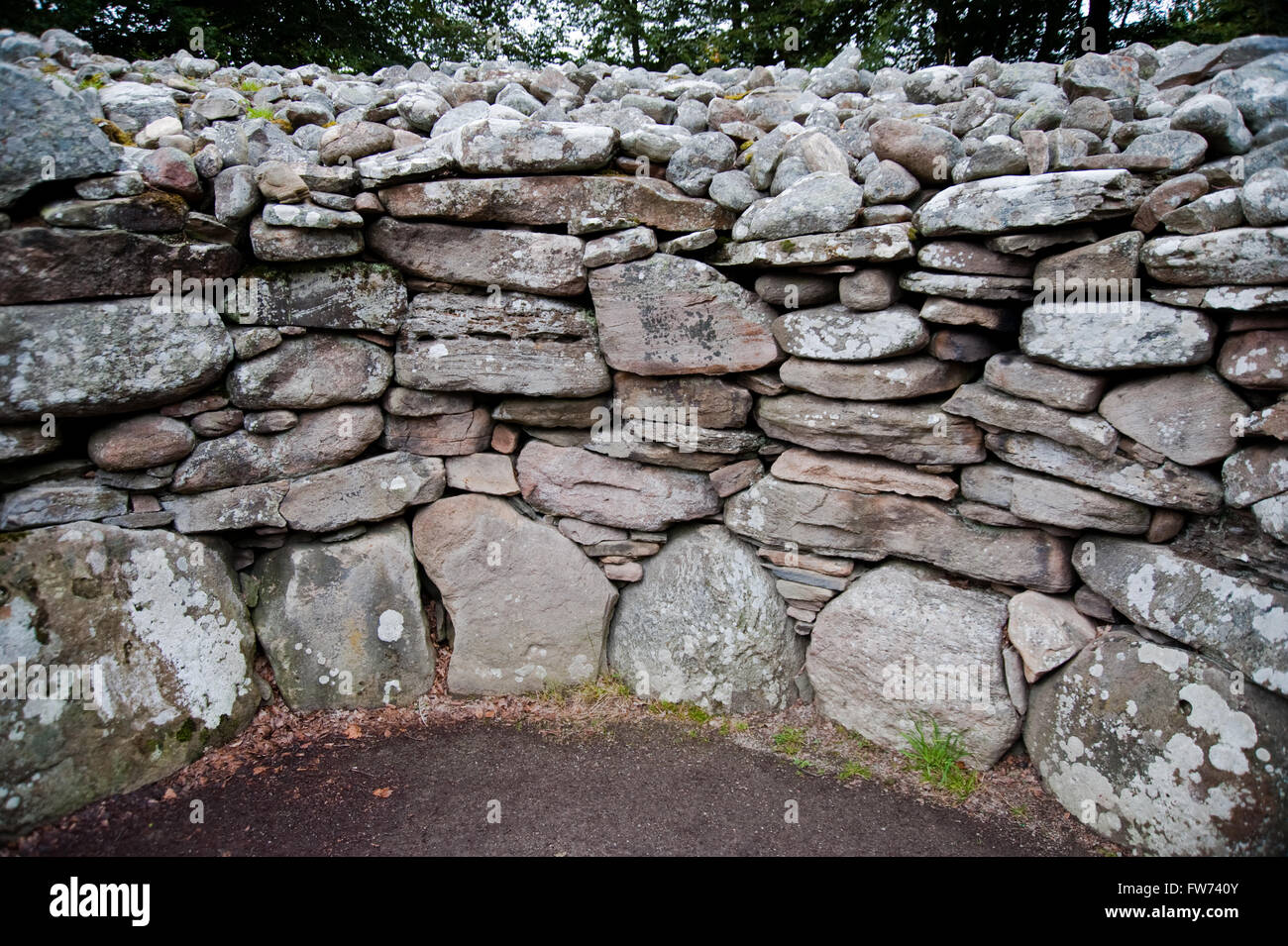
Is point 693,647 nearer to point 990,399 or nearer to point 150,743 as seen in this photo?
point 990,399

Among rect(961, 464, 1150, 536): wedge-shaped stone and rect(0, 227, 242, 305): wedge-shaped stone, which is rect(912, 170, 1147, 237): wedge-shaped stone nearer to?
rect(961, 464, 1150, 536): wedge-shaped stone

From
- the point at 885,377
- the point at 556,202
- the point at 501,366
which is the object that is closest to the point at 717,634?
the point at 885,377

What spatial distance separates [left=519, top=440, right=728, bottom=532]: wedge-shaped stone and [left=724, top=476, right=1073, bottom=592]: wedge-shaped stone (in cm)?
35

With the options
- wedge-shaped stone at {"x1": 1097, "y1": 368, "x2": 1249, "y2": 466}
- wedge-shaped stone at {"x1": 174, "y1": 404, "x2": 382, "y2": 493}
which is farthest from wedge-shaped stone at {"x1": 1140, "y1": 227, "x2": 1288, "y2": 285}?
wedge-shaped stone at {"x1": 174, "y1": 404, "x2": 382, "y2": 493}

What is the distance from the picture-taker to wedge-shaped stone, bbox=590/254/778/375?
5.21 metres

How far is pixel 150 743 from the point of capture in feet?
15.9

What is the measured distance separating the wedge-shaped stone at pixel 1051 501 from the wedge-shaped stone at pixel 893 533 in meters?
0.22

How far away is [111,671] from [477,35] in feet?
41.4

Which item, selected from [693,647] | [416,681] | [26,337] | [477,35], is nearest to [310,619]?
[416,681]

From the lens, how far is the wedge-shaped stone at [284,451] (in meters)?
5.20

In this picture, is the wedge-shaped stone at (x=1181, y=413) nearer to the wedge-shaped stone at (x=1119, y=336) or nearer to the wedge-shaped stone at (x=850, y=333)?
the wedge-shaped stone at (x=1119, y=336)

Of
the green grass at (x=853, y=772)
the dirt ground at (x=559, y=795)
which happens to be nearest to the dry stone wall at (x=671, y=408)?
the dirt ground at (x=559, y=795)

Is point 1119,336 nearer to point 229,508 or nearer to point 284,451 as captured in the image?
point 284,451
